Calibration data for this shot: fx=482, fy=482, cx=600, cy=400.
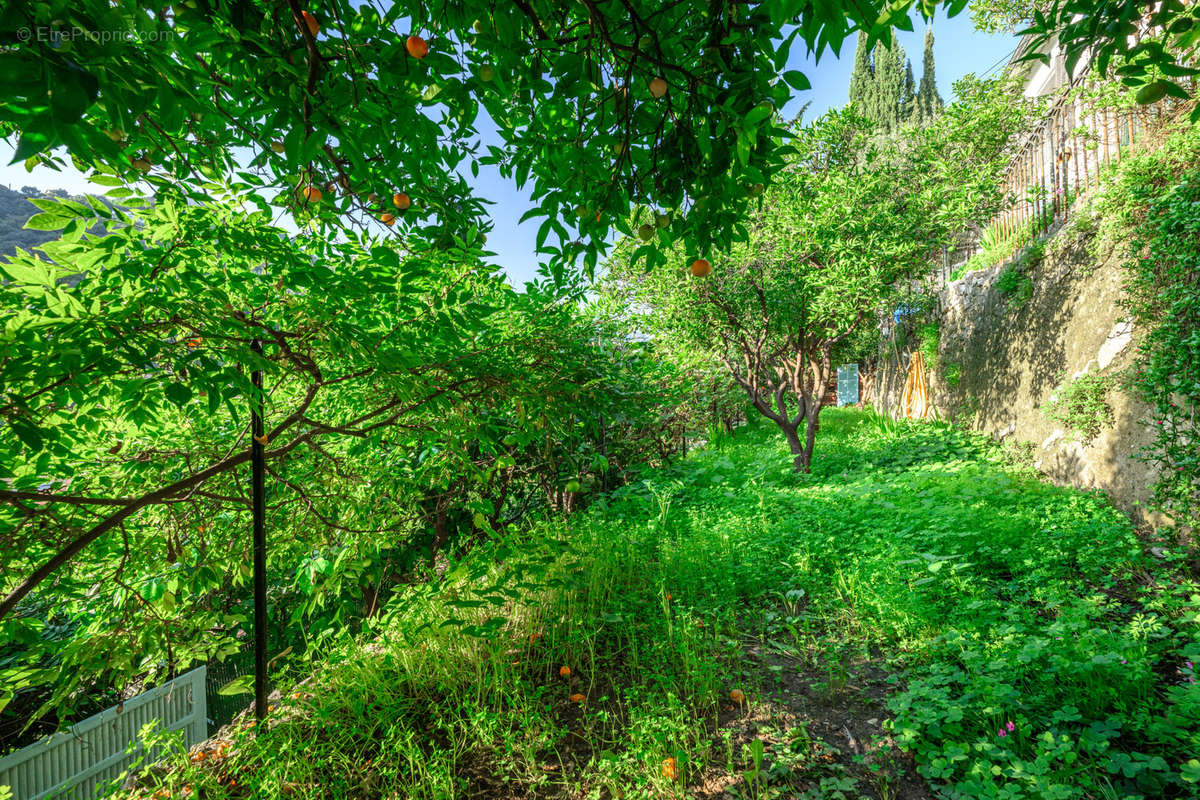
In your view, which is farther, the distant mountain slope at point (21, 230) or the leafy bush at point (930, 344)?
the leafy bush at point (930, 344)

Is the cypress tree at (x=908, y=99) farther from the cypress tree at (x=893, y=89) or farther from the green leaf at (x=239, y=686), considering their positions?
the green leaf at (x=239, y=686)

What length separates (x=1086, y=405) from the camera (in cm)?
400

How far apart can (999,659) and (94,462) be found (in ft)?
11.4

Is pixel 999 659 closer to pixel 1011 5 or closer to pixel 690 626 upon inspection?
pixel 690 626

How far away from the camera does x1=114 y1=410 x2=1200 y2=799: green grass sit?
161cm

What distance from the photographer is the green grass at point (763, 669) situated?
1612 mm

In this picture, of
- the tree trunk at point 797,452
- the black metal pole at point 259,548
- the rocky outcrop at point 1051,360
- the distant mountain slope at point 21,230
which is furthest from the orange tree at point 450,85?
the tree trunk at point 797,452

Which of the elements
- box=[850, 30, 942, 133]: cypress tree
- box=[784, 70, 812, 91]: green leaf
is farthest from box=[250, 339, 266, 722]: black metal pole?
box=[850, 30, 942, 133]: cypress tree

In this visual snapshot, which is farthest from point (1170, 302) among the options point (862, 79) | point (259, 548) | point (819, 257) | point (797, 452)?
point (862, 79)

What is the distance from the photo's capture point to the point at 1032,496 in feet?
13.3

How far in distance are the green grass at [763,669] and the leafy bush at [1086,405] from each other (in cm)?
70

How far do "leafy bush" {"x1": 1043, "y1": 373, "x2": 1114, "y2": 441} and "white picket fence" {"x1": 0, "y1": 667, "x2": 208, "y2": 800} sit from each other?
6226 mm

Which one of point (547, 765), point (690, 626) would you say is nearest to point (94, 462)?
point (547, 765)

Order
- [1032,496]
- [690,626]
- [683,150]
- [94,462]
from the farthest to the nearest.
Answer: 1. [1032,496]
2. [690,626]
3. [94,462]
4. [683,150]
